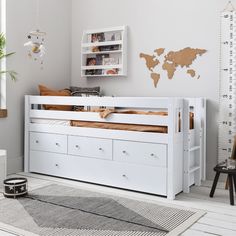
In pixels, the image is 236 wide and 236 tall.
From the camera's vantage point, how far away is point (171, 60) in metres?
3.61

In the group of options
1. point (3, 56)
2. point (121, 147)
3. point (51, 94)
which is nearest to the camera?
point (121, 147)

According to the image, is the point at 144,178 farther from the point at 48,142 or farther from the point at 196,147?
the point at 48,142

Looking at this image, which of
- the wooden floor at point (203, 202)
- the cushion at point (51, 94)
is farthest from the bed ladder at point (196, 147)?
the cushion at point (51, 94)

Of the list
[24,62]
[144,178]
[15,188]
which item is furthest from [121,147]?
[24,62]

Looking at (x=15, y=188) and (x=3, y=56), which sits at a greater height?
(x=3, y=56)

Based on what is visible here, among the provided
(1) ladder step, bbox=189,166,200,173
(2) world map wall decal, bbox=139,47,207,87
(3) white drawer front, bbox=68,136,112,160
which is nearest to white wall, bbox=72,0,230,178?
(2) world map wall decal, bbox=139,47,207,87

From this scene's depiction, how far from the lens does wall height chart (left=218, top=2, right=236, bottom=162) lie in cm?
328

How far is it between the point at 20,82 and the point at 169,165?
194cm

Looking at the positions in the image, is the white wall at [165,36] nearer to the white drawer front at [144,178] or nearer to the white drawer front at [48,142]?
the white drawer front at [144,178]

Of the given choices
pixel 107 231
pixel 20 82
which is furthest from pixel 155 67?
pixel 107 231

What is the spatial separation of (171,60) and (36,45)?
1451 millimetres

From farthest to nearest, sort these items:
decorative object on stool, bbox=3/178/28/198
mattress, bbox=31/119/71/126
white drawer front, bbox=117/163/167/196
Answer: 1. mattress, bbox=31/119/71/126
2. white drawer front, bbox=117/163/167/196
3. decorative object on stool, bbox=3/178/28/198

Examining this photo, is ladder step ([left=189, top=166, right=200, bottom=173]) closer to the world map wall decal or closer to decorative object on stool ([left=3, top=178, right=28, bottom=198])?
the world map wall decal

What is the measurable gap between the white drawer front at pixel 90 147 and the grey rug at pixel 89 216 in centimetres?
43
